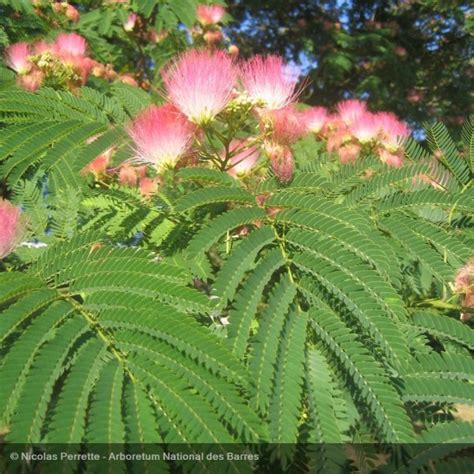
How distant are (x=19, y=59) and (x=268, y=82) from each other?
1288 mm

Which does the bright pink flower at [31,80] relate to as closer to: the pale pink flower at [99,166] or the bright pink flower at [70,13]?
the pale pink flower at [99,166]

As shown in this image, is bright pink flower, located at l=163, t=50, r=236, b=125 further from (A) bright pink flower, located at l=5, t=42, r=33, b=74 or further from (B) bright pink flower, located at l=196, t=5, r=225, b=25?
(B) bright pink flower, located at l=196, t=5, r=225, b=25

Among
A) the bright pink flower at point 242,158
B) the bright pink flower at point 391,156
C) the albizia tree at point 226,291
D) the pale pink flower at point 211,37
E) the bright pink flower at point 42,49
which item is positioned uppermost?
the pale pink flower at point 211,37

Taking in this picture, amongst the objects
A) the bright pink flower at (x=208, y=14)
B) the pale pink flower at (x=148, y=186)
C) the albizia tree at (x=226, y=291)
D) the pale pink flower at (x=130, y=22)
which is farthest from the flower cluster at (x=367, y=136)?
the pale pink flower at (x=130, y=22)

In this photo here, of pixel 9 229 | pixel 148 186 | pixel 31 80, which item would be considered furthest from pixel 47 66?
pixel 9 229

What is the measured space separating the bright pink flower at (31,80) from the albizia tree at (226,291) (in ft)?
1.07

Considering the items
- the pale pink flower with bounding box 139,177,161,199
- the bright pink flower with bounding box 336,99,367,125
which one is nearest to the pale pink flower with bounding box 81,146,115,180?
the pale pink flower with bounding box 139,177,161,199

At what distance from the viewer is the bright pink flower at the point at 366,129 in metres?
2.08

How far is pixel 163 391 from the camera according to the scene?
863mm

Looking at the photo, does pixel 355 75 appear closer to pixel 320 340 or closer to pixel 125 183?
pixel 125 183

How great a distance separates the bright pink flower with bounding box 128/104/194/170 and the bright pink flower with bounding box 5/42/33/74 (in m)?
0.97

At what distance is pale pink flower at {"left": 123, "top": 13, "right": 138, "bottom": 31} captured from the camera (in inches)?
149

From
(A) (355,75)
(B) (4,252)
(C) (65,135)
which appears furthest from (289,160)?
(A) (355,75)

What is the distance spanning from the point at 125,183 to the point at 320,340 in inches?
36.0
